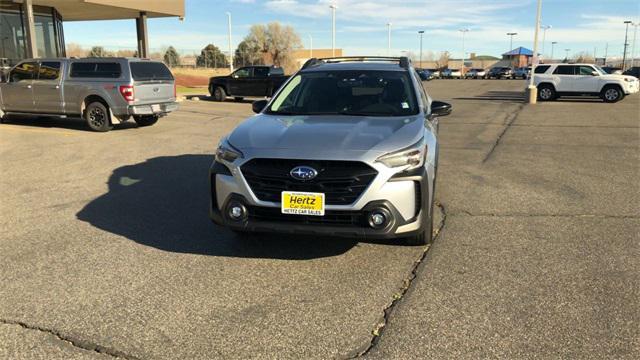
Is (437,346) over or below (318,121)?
below

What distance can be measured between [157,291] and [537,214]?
424 cm

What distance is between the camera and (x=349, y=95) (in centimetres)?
568

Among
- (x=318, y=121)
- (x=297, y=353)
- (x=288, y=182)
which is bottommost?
(x=297, y=353)

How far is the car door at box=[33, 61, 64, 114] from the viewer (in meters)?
13.3

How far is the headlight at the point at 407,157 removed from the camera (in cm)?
415

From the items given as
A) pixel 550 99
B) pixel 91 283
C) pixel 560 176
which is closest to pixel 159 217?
pixel 91 283

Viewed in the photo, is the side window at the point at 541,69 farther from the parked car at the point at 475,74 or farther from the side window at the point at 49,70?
the parked car at the point at 475,74

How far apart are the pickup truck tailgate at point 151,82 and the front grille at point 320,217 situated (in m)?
9.55

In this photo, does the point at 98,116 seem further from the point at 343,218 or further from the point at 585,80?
the point at 585,80

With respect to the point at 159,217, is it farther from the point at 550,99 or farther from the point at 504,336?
the point at 550,99

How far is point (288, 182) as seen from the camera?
417cm

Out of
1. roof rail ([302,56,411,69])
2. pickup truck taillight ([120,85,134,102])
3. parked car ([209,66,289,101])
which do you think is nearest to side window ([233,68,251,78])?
parked car ([209,66,289,101])

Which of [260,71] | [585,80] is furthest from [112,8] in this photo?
[585,80]

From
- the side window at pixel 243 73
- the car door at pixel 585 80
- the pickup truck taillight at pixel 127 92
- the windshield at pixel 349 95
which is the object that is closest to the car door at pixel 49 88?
the pickup truck taillight at pixel 127 92
